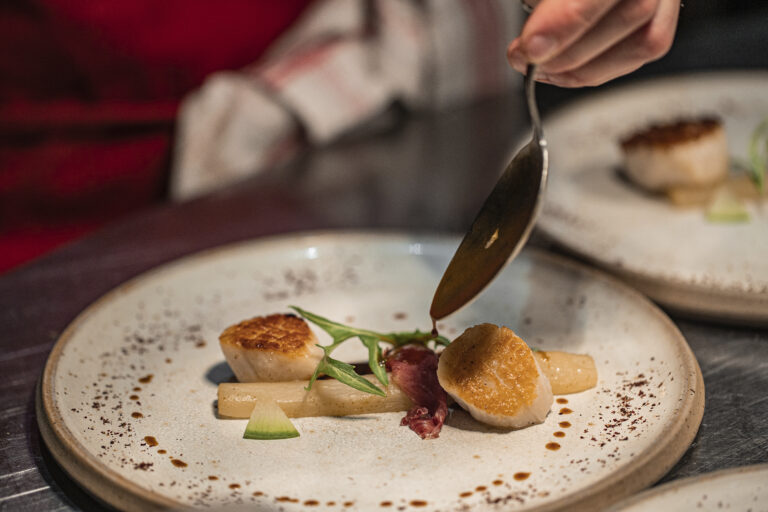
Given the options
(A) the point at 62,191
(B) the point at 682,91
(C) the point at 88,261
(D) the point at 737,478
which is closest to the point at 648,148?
(B) the point at 682,91

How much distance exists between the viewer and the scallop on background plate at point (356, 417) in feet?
3.72

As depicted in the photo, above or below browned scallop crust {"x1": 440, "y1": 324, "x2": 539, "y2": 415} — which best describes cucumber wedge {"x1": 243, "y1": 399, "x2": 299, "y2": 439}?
below

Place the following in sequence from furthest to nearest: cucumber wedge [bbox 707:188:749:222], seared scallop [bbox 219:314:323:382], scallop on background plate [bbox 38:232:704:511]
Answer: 1. cucumber wedge [bbox 707:188:749:222]
2. seared scallop [bbox 219:314:323:382]
3. scallop on background plate [bbox 38:232:704:511]

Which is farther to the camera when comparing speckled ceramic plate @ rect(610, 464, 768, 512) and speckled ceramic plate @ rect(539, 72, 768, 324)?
speckled ceramic plate @ rect(539, 72, 768, 324)

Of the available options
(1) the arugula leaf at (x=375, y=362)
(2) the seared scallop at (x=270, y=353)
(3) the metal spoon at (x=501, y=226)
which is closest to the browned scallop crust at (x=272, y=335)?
(2) the seared scallop at (x=270, y=353)

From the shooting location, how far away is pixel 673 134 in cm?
233

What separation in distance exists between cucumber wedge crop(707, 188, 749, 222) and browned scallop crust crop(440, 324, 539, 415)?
1.03 metres

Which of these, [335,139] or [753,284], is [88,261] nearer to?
[335,139]

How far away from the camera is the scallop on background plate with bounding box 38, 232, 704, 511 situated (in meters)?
1.13

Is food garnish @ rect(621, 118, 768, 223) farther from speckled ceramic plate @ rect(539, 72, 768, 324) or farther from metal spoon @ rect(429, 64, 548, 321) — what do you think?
metal spoon @ rect(429, 64, 548, 321)

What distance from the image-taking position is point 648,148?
2.27 metres

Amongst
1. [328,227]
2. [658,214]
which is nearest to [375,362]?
[328,227]

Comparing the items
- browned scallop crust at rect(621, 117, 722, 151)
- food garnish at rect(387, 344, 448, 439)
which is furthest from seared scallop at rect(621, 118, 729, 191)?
food garnish at rect(387, 344, 448, 439)

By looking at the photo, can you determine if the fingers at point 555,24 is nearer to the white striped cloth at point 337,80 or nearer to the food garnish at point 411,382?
the food garnish at point 411,382
